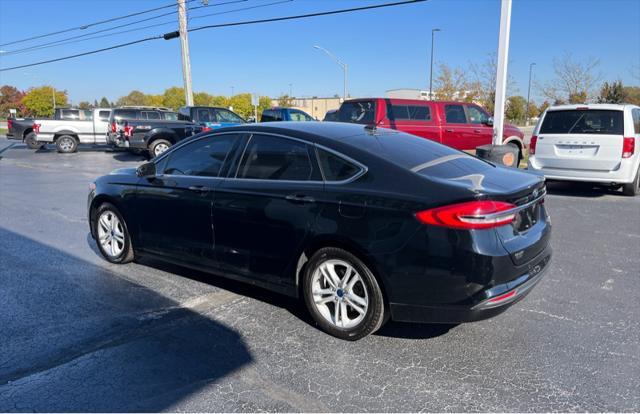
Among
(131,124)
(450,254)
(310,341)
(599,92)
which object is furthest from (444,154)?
(599,92)

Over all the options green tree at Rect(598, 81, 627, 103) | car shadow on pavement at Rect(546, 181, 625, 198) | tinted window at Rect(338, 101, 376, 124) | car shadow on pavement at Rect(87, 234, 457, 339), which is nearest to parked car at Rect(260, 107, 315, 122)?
tinted window at Rect(338, 101, 376, 124)

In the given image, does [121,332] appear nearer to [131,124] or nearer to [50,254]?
[50,254]

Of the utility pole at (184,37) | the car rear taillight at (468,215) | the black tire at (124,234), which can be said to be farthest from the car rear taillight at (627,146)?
the utility pole at (184,37)

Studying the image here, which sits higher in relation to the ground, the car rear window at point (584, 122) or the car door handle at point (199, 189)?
the car rear window at point (584, 122)

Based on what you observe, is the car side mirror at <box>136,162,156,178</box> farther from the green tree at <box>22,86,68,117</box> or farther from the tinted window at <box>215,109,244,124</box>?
the green tree at <box>22,86,68,117</box>

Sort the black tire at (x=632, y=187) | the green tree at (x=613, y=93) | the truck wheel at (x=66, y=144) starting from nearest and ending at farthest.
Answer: the black tire at (x=632, y=187), the truck wheel at (x=66, y=144), the green tree at (x=613, y=93)

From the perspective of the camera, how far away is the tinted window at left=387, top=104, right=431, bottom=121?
43.1 ft

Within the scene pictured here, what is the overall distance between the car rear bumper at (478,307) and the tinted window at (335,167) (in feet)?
3.33

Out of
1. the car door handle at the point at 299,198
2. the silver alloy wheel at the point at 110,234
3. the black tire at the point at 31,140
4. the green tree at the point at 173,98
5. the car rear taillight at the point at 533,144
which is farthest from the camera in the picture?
the green tree at the point at 173,98

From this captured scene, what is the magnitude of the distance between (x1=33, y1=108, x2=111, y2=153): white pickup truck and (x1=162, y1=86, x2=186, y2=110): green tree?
59.3 m

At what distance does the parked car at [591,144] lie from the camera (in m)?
8.98

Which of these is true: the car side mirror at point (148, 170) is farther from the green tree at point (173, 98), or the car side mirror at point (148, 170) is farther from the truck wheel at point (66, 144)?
the green tree at point (173, 98)

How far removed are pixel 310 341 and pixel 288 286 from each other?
50 cm

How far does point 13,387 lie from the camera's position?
3.04m
